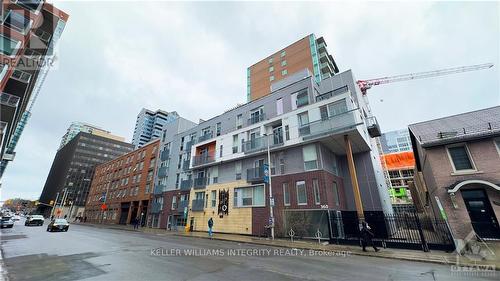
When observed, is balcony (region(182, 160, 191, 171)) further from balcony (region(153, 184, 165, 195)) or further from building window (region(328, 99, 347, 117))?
building window (region(328, 99, 347, 117))

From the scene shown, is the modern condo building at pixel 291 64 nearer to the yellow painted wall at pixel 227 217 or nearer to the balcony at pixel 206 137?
the balcony at pixel 206 137

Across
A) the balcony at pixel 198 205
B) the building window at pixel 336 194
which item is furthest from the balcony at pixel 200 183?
the building window at pixel 336 194

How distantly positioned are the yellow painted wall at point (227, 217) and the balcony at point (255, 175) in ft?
3.57

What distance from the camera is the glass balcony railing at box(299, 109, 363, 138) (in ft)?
59.2

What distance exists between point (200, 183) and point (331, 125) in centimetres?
1865

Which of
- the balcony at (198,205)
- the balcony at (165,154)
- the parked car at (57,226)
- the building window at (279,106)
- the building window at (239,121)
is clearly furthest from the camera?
the balcony at (165,154)

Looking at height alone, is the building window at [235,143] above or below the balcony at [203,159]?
above

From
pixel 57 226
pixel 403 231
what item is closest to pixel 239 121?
pixel 403 231

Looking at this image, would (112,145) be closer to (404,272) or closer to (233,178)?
(233,178)

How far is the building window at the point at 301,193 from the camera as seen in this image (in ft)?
62.8

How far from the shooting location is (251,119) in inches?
1037

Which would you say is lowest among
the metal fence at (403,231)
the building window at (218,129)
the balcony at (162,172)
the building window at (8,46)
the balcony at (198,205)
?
the metal fence at (403,231)

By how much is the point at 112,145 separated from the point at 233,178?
378 ft

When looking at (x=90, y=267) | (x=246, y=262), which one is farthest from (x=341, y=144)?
(x=90, y=267)
